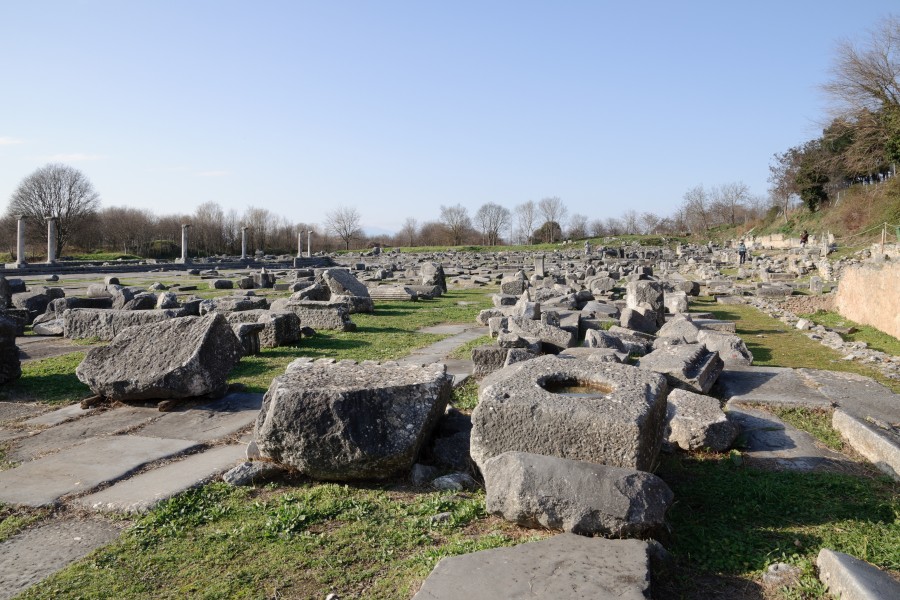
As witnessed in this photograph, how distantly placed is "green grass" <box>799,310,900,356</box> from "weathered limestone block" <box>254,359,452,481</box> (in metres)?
7.86

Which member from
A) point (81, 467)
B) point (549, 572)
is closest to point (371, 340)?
point (81, 467)

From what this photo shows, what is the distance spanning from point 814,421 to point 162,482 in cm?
530

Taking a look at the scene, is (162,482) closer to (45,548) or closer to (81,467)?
(81,467)

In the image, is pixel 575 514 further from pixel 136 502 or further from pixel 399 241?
pixel 399 241

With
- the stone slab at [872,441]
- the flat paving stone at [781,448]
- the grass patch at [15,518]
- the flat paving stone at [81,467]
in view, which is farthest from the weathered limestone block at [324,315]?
the stone slab at [872,441]

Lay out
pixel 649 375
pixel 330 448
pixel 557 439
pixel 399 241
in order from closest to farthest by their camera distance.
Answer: pixel 557 439, pixel 330 448, pixel 649 375, pixel 399 241

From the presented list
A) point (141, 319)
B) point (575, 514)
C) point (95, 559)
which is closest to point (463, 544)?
point (575, 514)

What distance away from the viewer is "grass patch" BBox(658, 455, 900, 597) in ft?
10.2

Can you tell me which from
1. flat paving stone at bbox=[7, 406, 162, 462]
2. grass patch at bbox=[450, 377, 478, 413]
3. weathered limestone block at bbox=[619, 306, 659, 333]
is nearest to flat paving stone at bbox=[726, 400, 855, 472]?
grass patch at bbox=[450, 377, 478, 413]

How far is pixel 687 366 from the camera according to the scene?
20.8ft

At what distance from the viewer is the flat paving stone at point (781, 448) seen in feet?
14.7

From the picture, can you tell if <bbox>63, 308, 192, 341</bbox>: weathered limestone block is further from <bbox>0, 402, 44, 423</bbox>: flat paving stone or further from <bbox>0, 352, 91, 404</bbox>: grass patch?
<bbox>0, 402, 44, 423</bbox>: flat paving stone

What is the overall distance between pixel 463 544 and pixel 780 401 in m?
4.13

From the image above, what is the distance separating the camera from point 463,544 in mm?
3209
